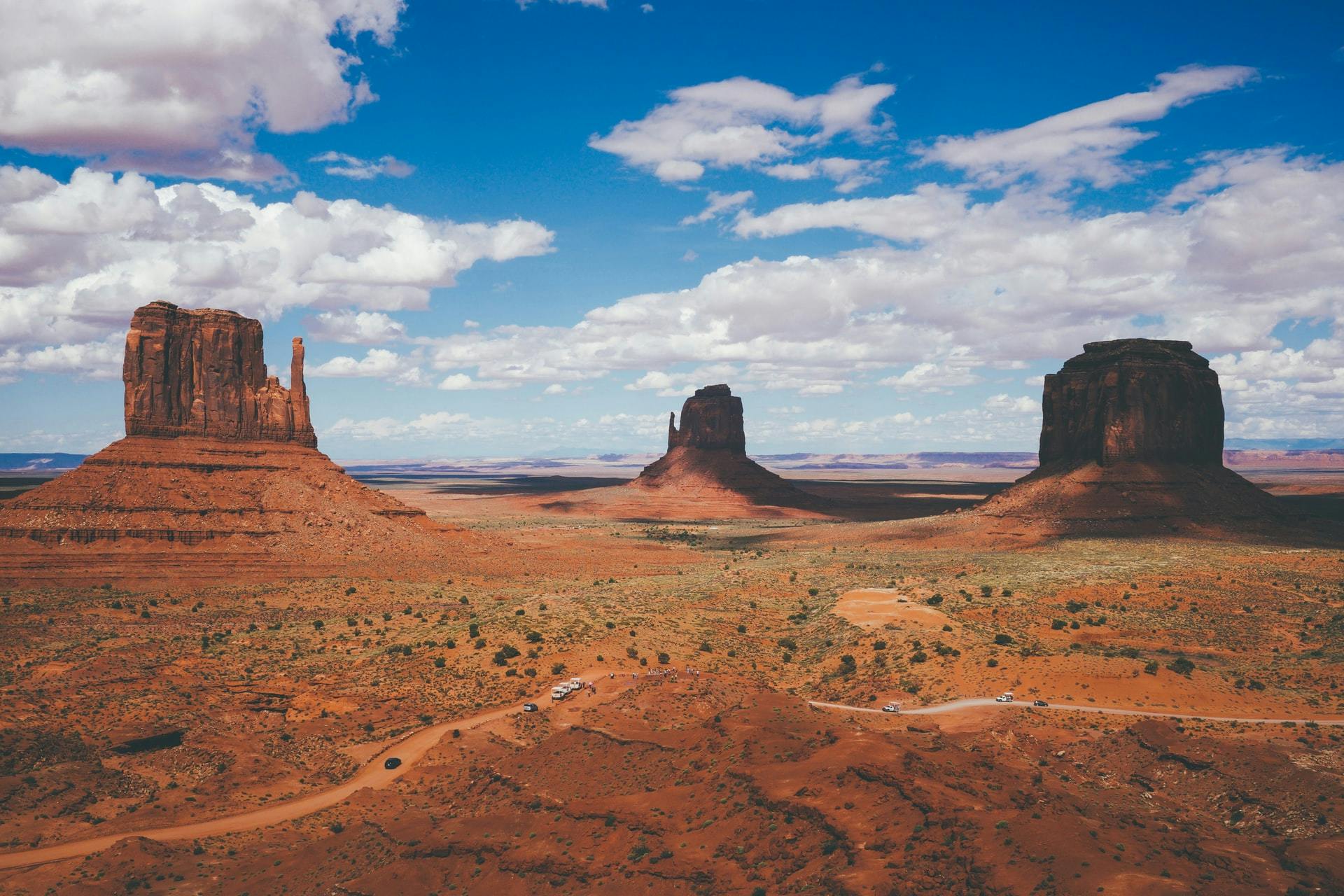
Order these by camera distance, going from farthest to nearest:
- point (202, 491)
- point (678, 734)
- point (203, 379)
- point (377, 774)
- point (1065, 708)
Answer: point (203, 379) → point (202, 491) → point (1065, 708) → point (678, 734) → point (377, 774)

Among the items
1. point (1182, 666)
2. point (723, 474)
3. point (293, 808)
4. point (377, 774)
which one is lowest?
point (293, 808)

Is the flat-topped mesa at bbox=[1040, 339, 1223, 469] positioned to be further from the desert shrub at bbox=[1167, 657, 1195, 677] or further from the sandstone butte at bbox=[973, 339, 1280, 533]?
the desert shrub at bbox=[1167, 657, 1195, 677]

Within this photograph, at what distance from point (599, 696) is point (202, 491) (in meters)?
55.1

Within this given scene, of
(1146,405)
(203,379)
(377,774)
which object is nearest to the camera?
(377,774)

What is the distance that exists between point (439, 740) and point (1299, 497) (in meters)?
214

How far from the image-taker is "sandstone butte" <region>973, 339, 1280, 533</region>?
9762cm

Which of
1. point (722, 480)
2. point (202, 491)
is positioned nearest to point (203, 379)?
point (202, 491)

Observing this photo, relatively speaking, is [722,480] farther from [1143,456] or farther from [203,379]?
[203,379]

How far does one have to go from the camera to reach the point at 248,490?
81.3 metres

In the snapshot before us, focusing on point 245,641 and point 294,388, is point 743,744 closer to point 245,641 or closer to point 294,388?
point 245,641

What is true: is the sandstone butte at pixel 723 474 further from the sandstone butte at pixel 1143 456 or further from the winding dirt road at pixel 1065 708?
the winding dirt road at pixel 1065 708

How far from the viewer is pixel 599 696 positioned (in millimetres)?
43156

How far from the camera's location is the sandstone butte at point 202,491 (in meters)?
71.3

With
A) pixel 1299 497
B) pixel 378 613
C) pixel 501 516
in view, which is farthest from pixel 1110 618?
pixel 1299 497
